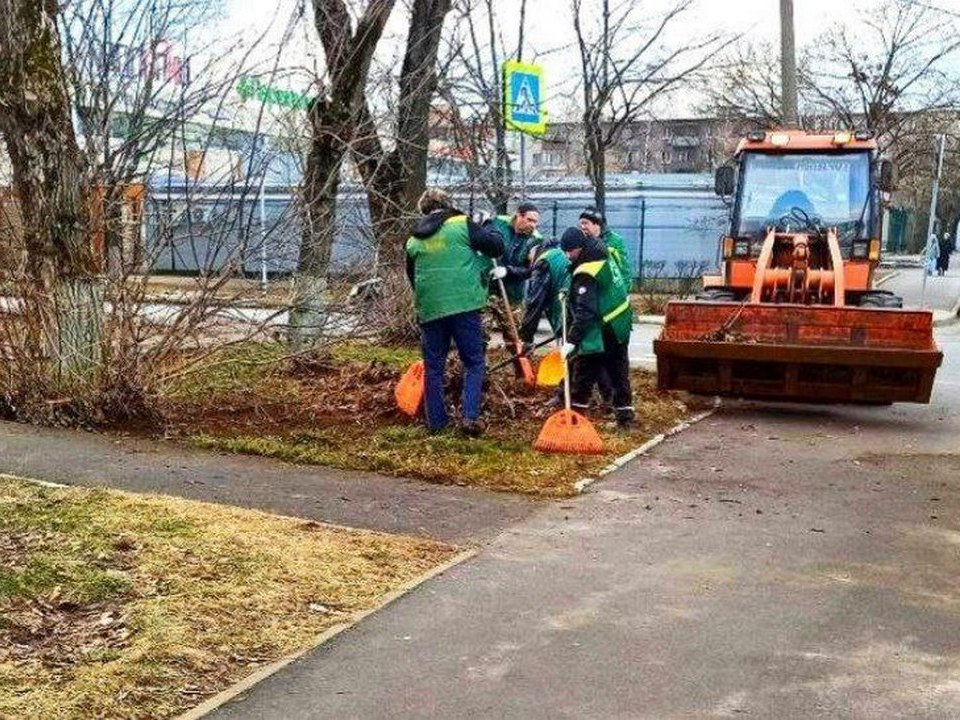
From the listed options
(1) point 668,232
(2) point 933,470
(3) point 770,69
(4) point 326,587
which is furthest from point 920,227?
(4) point 326,587

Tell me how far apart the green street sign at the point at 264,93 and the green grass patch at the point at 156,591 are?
3.90 meters

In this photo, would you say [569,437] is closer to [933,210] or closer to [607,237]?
[607,237]

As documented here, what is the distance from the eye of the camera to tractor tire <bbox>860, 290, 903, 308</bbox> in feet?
37.6

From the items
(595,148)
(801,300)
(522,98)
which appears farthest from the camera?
(595,148)

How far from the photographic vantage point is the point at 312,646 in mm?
4418

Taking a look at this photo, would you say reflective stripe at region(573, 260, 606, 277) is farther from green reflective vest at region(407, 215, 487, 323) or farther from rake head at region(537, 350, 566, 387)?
green reflective vest at region(407, 215, 487, 323)

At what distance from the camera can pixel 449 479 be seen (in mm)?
7273

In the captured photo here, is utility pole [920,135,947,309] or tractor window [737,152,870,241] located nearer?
tractor window [737,152,870,241]

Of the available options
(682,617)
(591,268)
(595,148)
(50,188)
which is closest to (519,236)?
(591,268)

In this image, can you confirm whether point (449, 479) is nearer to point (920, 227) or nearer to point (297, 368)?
point (297, 368)

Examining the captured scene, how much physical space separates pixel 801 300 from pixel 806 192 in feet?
6.29

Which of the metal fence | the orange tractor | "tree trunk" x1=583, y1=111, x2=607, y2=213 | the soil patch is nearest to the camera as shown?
the soil patch

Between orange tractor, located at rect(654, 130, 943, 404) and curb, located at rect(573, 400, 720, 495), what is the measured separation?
1.22 ft

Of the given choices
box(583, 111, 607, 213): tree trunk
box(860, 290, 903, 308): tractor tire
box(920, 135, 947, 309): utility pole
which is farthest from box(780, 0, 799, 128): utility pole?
box(860, 290, 903, 308): tractor tire
